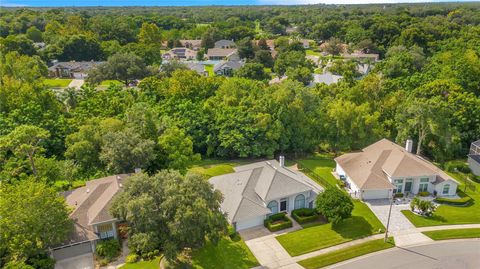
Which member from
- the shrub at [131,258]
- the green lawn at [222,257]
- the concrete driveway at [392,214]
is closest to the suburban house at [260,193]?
the green lawn at [222,257]

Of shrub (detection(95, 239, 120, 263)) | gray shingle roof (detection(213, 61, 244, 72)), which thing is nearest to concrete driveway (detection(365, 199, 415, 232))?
shrub (detection(95, 239, 120, 263))

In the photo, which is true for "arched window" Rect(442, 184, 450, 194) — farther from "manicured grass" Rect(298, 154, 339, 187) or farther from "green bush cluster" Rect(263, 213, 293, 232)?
"green bush cluster" Rect(263, 213, 293, 232)

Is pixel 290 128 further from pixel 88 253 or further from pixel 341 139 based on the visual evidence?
pixel 88 253

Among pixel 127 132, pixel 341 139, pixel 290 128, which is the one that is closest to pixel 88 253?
pixel 127 132

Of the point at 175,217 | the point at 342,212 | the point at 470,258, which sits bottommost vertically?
the point at 470,258

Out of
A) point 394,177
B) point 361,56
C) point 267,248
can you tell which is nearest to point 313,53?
point 361,56

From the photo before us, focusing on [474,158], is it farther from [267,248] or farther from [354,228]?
[267,248]
